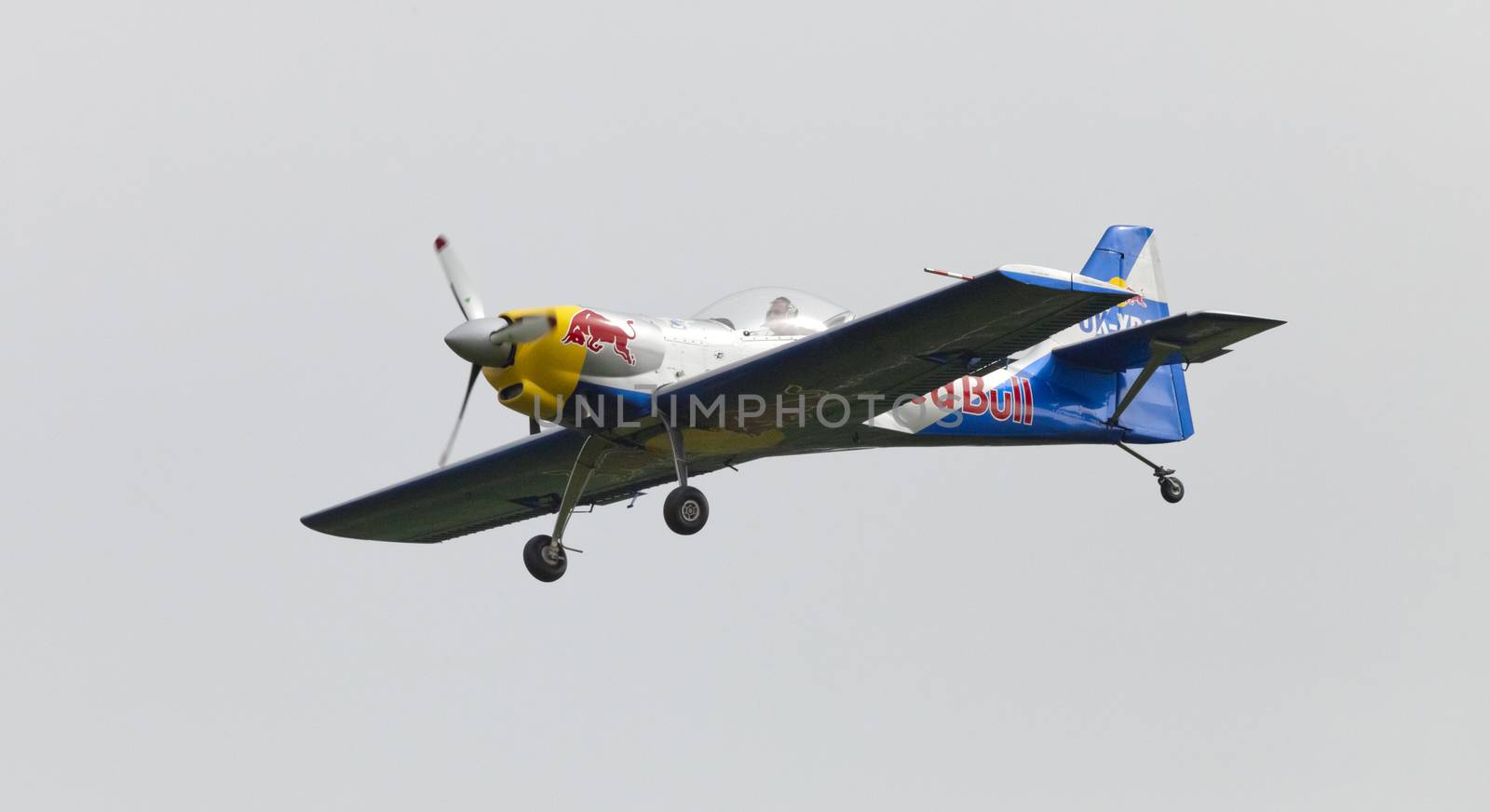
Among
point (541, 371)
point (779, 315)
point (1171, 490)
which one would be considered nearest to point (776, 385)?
point (779, 315)

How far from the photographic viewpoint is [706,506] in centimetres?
1864

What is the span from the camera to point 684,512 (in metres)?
18.5

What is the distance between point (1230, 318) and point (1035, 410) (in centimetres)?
269

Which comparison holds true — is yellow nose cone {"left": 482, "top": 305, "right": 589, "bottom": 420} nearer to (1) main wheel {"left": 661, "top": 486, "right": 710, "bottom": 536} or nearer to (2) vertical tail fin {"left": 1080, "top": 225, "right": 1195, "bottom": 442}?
(1) main wheel {"left": 661, "top": 486, "right": 710, "bottom": 536}

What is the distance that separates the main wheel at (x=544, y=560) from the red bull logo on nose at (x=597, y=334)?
218 cm

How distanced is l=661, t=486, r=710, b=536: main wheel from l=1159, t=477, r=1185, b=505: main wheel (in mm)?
6118

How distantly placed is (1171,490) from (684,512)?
21.0ft

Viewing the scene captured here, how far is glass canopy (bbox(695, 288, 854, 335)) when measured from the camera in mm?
19531

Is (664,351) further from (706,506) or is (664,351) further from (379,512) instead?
(379,512)

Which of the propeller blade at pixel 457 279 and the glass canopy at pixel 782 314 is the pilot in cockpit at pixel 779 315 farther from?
the propeller blade at pixel 457 279

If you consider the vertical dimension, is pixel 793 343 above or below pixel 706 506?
above

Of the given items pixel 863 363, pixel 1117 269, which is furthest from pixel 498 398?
pixel 1117 269

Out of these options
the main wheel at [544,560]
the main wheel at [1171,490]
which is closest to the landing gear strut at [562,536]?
the main wheel at [544,560]

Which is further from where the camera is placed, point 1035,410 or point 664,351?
point 1035,410
